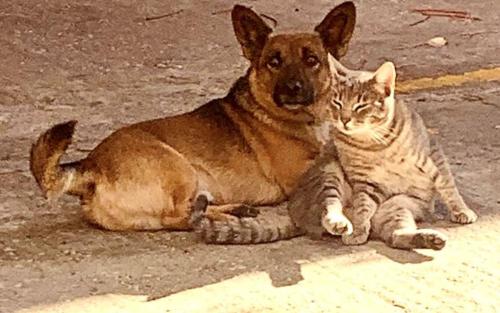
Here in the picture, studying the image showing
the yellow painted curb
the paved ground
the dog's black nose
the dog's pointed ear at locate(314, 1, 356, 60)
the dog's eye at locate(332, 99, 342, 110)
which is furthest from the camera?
the yellow painted curb

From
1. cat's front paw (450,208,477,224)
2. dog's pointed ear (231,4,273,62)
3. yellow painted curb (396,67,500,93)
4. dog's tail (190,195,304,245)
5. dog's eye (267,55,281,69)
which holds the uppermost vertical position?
dog's pointed ear (231,4,273,62)

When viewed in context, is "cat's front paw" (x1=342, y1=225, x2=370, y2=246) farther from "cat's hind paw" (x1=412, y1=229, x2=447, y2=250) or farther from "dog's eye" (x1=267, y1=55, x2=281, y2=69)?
"dog's eye" (x1=267, y1=55, x2=281, y2=69)

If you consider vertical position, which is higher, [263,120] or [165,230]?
[263,120]

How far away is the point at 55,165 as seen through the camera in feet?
16.4

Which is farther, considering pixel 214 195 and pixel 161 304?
pixel 214 195

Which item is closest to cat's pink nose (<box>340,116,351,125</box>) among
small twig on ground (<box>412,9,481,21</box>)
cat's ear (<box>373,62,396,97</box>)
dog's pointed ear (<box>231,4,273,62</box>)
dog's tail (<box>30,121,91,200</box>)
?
cat's ear (<box>373,62,396,97</box>)

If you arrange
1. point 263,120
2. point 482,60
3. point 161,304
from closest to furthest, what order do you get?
point 161,304
point 263,120
point 482,60

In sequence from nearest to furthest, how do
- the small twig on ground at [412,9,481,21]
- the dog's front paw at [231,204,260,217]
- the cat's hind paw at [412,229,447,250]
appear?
1. the cat's hind paw at [412,229,447,250]
2. the dog's front paw at [231,204,260,217]
3. the small twig on ground at [412,9,481,21]

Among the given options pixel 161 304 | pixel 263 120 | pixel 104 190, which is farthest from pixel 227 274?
pixel 263 120

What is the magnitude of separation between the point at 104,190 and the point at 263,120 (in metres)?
0.87

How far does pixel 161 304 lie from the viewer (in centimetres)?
450

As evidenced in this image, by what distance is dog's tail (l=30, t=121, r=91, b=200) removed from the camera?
16.2 ft

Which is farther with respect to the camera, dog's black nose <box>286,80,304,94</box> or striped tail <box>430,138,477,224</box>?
dog's black nose <box>286,80,304,94</box>

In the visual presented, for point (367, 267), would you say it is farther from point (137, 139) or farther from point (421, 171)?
point (137, 139)
